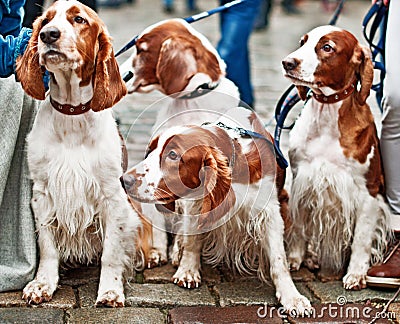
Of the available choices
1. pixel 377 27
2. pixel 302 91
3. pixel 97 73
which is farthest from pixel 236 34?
pixel 97 73

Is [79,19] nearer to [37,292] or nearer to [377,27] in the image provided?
[37,292]

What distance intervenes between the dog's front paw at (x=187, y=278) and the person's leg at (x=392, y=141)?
940 mm

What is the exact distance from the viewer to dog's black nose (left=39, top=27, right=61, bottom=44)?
11.8ft

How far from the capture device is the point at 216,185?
3795 millimetres

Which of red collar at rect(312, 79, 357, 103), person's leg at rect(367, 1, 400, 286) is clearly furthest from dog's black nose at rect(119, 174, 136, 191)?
person's leg at rect(367, 1, 400, 286)

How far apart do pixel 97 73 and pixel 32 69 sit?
31 centimetres

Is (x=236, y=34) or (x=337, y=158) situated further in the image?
(x=236, y=34)

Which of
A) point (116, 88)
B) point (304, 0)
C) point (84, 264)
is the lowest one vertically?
point (304, 0)

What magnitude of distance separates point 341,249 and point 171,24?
1744 millimetres

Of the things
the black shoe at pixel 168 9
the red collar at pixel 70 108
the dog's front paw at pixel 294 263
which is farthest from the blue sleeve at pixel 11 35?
the black shoe at pixel 168 9

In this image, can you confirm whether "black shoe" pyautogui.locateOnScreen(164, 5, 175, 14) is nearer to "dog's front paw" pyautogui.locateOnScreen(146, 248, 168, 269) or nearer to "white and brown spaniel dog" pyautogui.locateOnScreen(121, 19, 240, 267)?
"white and brown spaniel dog" pyautogui.locateOnScreen(121, 19, 240, 267)

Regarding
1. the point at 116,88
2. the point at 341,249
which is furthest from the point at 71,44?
the point at 341,249

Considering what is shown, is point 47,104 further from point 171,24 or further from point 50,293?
point 171,24

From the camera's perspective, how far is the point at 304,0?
21.5m
